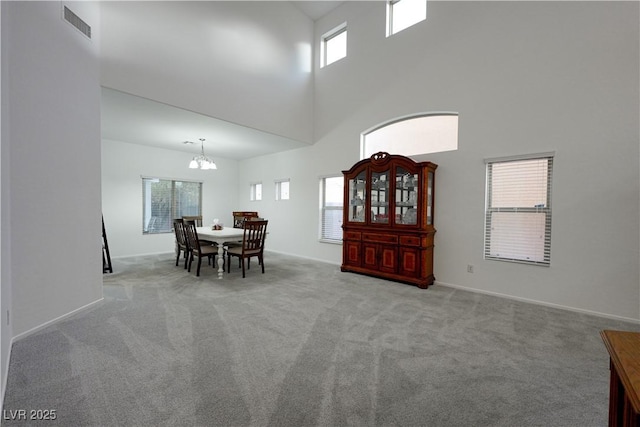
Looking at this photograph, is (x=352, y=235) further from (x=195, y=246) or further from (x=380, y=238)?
(x=195, y=246)

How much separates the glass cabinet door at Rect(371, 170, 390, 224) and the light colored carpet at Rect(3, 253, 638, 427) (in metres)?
1.50

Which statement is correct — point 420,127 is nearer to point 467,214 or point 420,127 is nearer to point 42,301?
point 467,214

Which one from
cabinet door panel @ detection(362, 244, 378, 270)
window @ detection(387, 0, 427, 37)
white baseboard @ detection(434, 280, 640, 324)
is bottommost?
white baseboard @ detection(434, 280, 640, 324)

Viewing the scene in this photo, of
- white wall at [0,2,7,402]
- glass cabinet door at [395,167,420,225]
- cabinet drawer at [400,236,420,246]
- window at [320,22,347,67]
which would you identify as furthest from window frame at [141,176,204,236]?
cabinet drawer at [400,236,420,246]

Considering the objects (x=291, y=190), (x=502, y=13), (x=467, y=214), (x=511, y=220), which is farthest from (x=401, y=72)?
(x=291, y=190)

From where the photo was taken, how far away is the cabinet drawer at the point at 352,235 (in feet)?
16.3

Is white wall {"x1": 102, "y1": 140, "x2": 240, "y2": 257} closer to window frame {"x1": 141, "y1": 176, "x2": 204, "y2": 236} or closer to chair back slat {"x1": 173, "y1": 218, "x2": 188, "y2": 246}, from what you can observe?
window frame {"x1": 141, "y1": 176, "x2": 204, "y2": 236}

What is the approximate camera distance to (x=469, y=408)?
1694mm

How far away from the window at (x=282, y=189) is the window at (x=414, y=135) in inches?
101

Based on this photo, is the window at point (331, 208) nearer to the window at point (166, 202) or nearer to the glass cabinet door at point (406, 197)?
the glass cabinet door at point (406, 197)

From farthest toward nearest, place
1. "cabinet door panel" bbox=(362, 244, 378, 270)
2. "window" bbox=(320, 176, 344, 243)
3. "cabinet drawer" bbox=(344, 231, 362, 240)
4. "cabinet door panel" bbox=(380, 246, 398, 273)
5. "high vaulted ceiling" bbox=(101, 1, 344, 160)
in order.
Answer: "window" bbox=(320, 176, 344, 243), "cabinet drawer" bbox=(344, 231, 362, 240), "cabinet door panel" bbox=(362, 244, 378, 270), "cabinet door panel" bbox=(380, 246, 398, 273), "high vaulted ceiling" bbox=(101, 1, 344, 160)

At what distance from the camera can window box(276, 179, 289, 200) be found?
7328 millimetres

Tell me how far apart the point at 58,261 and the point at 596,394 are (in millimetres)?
4696

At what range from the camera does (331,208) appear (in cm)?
614
